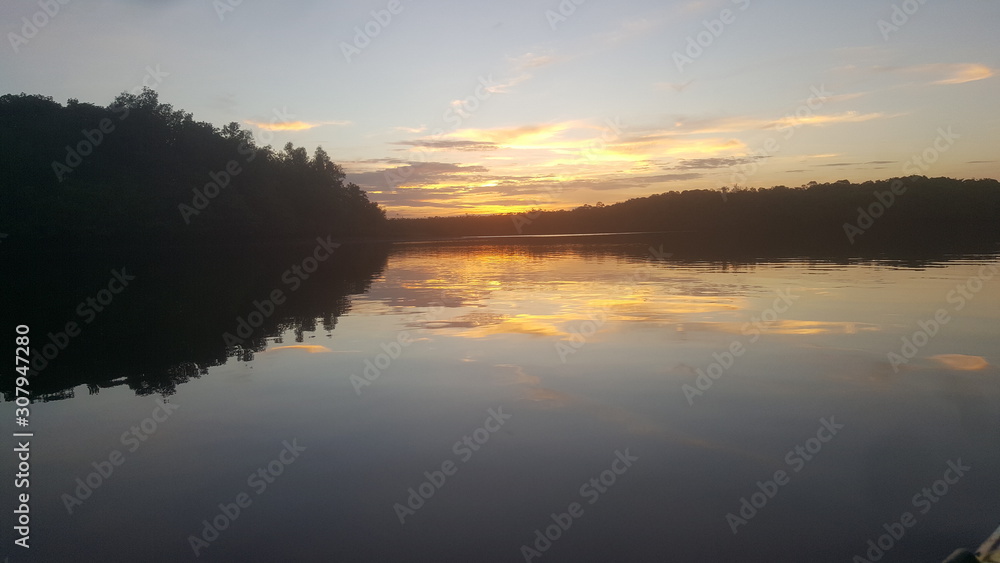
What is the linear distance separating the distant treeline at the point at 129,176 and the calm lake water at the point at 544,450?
61004 millimetres

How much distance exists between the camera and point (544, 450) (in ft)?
25.8

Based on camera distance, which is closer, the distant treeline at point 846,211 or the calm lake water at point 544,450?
the calm lake water at point 544,450

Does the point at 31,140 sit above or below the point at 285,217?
above

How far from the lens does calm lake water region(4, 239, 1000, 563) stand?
582 centimetres

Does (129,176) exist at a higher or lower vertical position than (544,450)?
higher

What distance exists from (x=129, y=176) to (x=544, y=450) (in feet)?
252

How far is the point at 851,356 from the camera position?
1270 centimetres

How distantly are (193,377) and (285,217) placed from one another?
80957 millimetres

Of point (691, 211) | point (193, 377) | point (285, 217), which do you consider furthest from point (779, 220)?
point (193, 377)

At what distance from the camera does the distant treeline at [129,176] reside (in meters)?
62.9

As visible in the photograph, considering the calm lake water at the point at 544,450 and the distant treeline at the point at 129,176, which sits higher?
the distant treeline at the point at 129,176

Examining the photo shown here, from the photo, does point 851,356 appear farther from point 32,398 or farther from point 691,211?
point 691,211

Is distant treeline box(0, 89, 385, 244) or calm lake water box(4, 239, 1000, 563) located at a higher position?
distant treeline box(0, 89, 385, 244)

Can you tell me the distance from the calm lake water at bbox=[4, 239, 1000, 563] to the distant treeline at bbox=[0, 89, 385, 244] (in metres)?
61.0
